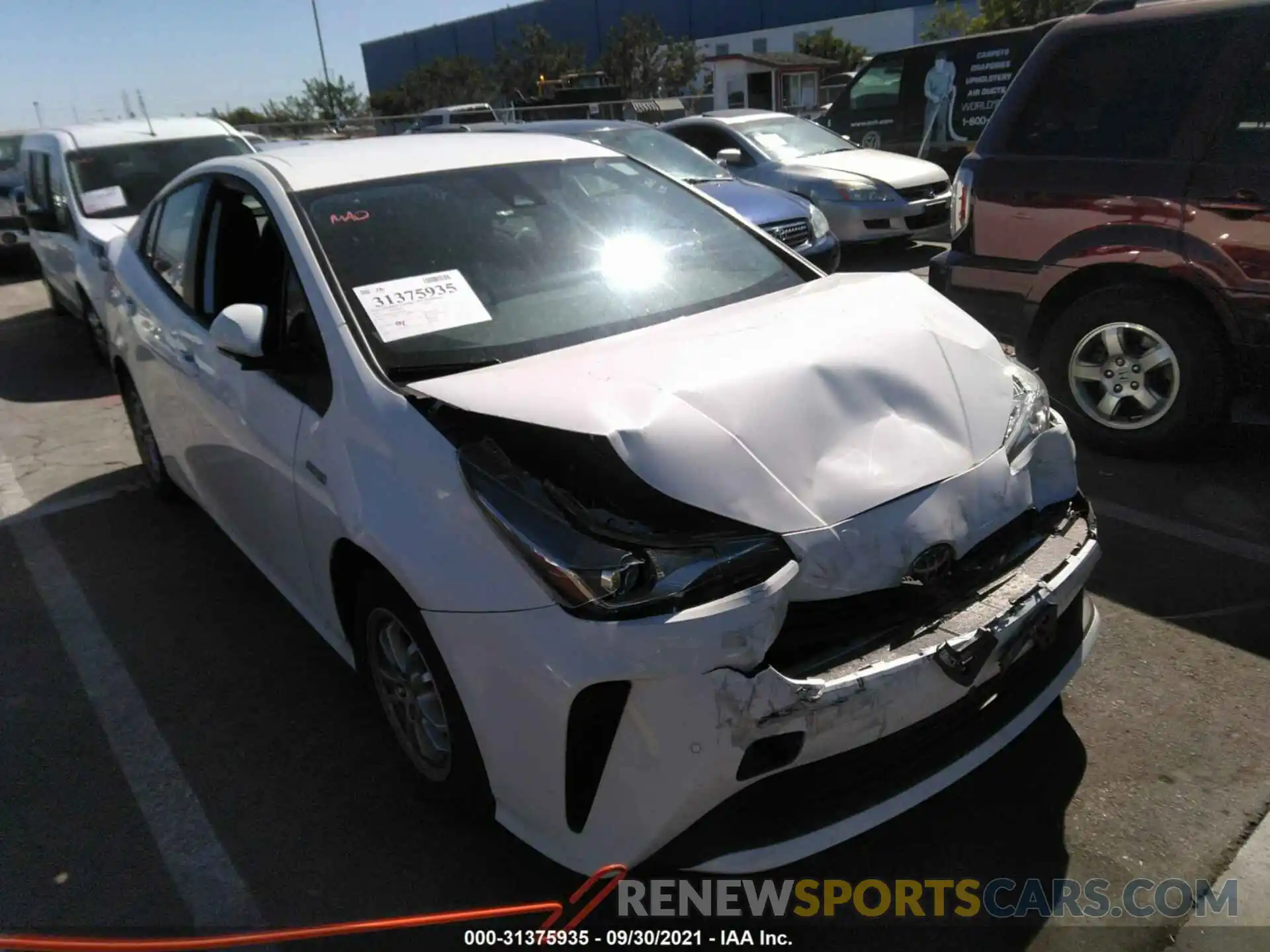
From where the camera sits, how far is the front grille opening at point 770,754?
77.2 inches

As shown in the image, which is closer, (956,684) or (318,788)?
(956,684)

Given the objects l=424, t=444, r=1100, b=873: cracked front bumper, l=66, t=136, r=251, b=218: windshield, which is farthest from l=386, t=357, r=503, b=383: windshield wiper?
l=66, t=136, r=251, b=218: windshield

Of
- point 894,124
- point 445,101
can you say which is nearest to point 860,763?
point 894,124

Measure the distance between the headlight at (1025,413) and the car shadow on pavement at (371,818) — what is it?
879 millimetres

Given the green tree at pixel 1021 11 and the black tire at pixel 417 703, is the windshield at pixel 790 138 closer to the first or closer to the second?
the black tire at pixel 417 703

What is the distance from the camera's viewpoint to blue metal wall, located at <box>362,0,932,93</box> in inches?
2211

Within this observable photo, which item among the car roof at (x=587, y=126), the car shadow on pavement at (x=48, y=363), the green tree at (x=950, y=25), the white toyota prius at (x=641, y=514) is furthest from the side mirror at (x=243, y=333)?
the green tree at (x=950, y=25)

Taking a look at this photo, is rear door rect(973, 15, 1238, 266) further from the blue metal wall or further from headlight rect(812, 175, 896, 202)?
the blue metal wall

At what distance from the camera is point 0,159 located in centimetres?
1552

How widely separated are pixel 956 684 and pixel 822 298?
4.16 ft

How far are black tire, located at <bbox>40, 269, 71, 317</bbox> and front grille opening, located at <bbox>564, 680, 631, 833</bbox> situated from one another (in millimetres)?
9125

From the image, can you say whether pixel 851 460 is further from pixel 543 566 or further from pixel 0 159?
pixel 0 159

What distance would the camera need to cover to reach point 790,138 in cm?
1116

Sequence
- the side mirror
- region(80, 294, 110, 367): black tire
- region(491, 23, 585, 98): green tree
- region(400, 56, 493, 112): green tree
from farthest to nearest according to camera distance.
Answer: region(400, 56, 493, 112): green tree < region(491, 23, 585, 98): green tree < region(80, 294, 110, 367): black tire < the side mirror
